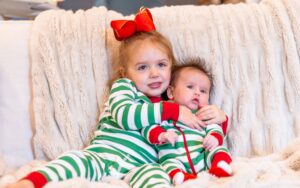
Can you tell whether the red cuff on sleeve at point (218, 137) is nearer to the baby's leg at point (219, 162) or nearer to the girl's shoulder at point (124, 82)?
the baby's leg at point (219, 162)

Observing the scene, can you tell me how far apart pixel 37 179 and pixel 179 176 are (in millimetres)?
338

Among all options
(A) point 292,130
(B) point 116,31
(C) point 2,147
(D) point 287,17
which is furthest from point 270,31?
(C) point 2,147

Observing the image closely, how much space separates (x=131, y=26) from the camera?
1.31 meters

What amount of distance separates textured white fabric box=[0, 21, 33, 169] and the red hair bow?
301 mm

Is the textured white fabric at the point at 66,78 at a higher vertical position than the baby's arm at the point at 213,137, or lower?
higher

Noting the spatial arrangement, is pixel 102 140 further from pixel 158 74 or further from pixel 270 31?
pixel 270 31

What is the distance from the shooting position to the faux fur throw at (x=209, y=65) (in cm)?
131

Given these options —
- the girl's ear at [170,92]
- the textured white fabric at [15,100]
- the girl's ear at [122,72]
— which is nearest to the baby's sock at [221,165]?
the girl's ear at [170,92]

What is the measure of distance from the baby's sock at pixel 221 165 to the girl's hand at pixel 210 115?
0.14 metres

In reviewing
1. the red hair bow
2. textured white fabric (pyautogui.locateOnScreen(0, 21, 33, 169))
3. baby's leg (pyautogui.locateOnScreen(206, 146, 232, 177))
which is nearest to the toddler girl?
the red hair bow

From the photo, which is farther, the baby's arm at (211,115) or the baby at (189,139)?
the baby's arm at (211,115)

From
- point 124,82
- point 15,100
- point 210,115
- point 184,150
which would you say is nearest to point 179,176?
point 184,150

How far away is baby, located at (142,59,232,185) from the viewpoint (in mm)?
1101

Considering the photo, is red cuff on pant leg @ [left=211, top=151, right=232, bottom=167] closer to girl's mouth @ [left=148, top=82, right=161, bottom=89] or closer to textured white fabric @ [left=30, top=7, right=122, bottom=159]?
girl's mouth @ [left=148, top=82, right=161, bottom=89]
